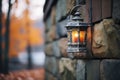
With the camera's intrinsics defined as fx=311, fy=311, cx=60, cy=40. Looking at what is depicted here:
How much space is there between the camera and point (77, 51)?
4.09m

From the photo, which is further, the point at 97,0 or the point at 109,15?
the point at 97,0

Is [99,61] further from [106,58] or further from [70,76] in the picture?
[70,76]

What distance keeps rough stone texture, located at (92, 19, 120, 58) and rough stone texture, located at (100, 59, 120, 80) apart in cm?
7

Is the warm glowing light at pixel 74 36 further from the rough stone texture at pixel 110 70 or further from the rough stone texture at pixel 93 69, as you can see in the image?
the rough stone texture at pixel 110 70

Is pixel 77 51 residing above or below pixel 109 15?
below

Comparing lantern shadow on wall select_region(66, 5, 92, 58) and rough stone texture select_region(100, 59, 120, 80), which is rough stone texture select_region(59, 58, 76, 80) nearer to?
lantern shadow on wall select_region(66, 5, 92, 58)

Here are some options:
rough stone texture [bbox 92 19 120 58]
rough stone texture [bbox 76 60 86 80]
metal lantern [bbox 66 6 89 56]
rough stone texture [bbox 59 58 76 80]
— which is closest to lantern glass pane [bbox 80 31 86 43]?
metal lantern [bbox 66 6 89 56]

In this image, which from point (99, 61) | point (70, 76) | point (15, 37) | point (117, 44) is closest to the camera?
point (117, 44)

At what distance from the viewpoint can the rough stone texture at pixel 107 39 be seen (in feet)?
11.4

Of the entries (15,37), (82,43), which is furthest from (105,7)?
(15,37)

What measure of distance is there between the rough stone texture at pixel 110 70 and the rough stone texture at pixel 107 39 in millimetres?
73

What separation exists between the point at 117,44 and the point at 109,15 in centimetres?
34

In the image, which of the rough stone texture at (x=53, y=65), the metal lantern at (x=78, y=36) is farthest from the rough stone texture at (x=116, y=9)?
the rough stone texture at (x=53, y=65)

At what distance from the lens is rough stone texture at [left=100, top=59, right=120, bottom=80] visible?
3.46 m
